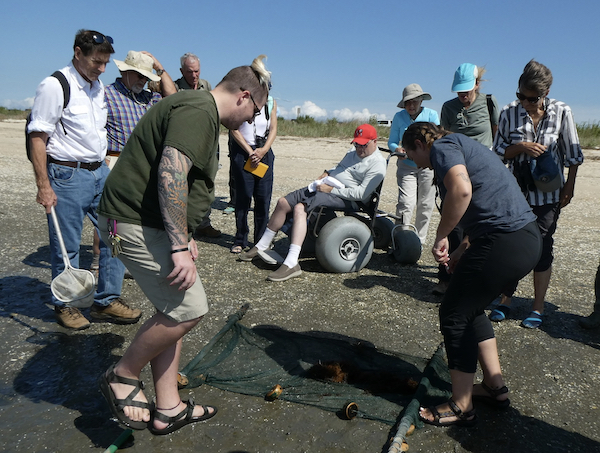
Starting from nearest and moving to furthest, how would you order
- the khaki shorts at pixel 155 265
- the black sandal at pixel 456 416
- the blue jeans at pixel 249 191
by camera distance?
the khaki shorts at pixel 155 265
the black sandal at pixel 456 416
the blue jeans at pixel 249 191

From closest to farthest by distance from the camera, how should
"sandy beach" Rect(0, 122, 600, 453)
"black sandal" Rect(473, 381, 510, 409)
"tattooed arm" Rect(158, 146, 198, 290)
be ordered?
"tattooed arm" Rect(158, 146, 198, 290)
"sandy beach" Rect(0, 122, 600, 453)
"black sandal" Rect(473, 381, 510, 409)

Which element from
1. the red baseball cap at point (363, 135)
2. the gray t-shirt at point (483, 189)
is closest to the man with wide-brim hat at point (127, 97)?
the red baseball cap at point (363, 135)

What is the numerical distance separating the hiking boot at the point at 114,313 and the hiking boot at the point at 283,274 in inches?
63.3

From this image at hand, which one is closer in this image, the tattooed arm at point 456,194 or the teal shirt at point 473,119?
the tattooed arm at point 456,194

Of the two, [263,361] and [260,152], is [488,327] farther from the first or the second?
[260,152]

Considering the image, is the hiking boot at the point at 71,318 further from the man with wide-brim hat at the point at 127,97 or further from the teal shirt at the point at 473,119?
the teal shirt at the point at 473,119

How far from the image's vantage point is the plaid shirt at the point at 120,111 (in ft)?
15.6

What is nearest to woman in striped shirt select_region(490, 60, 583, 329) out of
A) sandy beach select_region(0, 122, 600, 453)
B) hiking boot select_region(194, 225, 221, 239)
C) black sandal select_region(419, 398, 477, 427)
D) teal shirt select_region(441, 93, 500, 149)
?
sandy beach select_region(0, 122, 600, 453)

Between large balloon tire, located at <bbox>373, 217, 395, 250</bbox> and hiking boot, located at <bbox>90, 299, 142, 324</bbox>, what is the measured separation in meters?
3.29

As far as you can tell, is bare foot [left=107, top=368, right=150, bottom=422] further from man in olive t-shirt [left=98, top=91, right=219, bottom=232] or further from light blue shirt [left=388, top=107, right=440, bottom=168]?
light blue shirt [left=388, top=107, right=440, bottom=168]

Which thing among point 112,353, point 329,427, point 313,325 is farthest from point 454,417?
point 112,353

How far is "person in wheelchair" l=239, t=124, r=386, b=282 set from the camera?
5.73 metres

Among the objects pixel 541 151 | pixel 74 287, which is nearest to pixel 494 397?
pixel 541 151

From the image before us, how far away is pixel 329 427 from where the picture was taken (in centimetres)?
297
